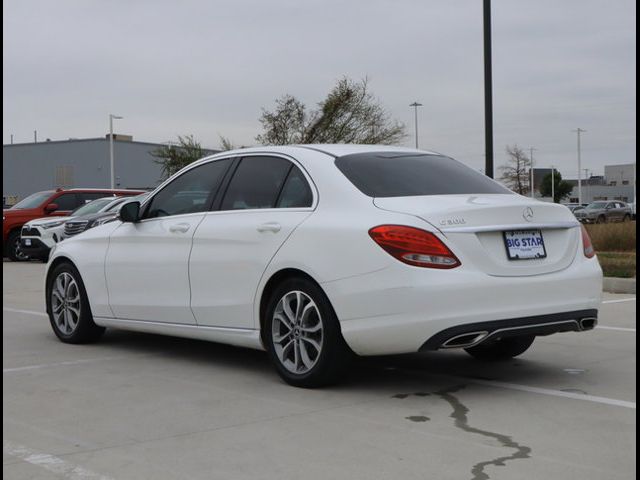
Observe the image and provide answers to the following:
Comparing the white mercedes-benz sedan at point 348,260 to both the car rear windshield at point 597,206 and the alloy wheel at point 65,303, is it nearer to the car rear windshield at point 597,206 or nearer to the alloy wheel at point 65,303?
the alloy wheel at point 65,303

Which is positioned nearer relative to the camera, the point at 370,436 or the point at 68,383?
the point at 370,436

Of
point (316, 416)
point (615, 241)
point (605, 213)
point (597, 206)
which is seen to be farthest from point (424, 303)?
point (597, 206)

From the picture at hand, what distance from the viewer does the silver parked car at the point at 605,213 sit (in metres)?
58.6

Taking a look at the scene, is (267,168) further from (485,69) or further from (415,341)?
(485,69)

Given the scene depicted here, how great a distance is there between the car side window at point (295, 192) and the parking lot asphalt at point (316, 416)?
1.21m

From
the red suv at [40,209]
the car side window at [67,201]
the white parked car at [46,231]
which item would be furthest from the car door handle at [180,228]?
the car side window at [67,201]

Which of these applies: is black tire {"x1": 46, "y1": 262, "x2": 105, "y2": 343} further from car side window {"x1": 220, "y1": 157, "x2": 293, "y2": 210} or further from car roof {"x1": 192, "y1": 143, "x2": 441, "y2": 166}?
car roof {"x1": 192, "y1": 143, "x2": 441, "y2": 166}

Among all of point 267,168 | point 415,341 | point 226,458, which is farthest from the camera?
point 267,168

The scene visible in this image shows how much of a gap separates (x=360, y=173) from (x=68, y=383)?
245 cm

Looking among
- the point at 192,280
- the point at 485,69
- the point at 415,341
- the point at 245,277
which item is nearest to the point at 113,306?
the point at 192,280

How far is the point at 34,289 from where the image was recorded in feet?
46.3

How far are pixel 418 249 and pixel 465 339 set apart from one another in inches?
23.9

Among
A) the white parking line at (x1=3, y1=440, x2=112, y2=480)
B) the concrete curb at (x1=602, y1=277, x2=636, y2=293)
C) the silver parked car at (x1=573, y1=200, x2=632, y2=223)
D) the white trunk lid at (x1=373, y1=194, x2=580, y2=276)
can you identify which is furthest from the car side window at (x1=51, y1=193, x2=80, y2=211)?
the silver parked car at (x1=573, y1=200, x2=632, y2=223)

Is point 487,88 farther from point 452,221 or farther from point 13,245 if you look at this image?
point 13,245
